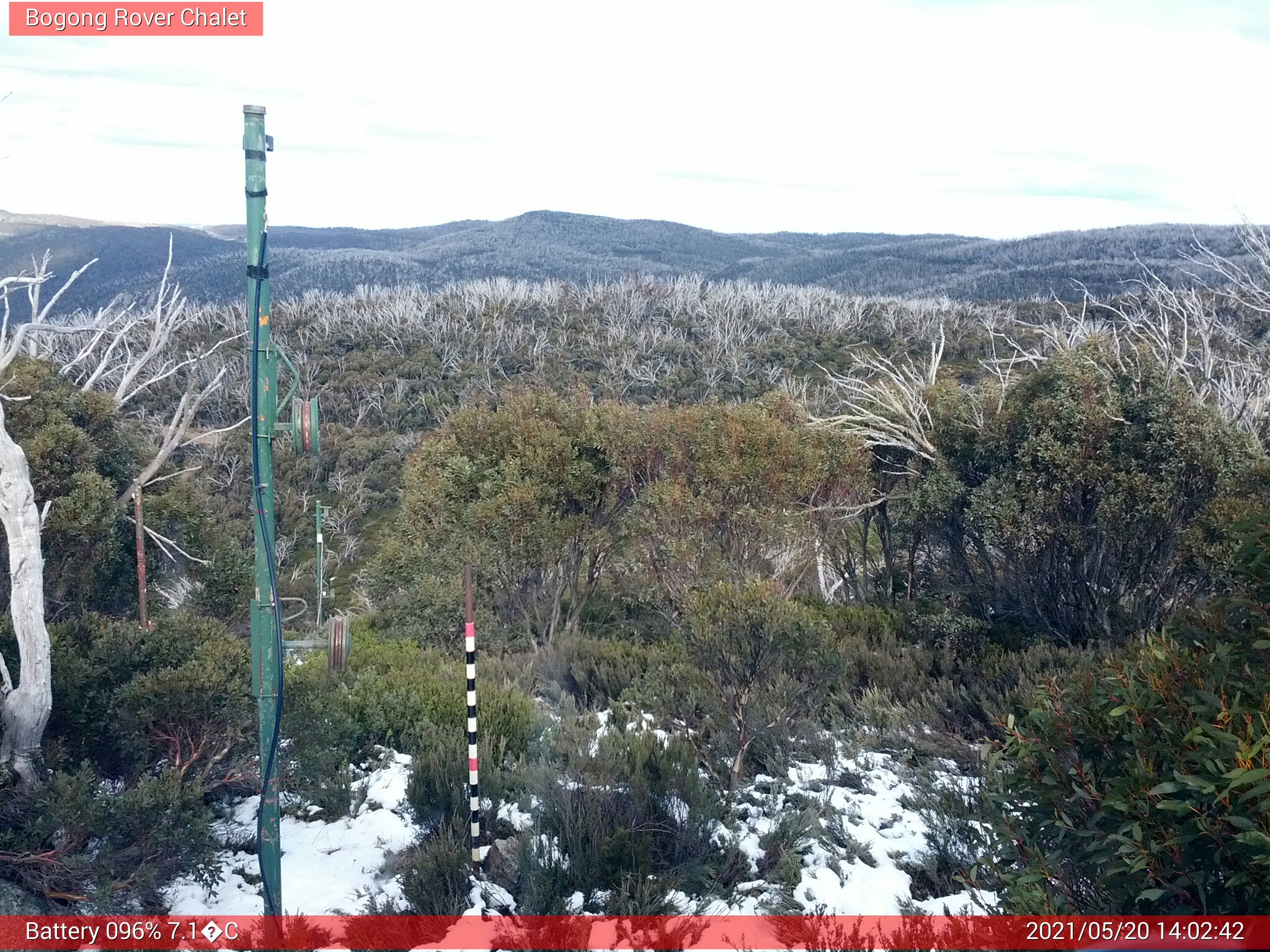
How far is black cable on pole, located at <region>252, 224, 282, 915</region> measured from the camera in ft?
13.6

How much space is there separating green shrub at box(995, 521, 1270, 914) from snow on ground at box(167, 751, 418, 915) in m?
3.37

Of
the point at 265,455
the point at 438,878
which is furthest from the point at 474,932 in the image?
the point at 265,455

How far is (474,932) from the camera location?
447cm

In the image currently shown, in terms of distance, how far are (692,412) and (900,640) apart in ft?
13.5

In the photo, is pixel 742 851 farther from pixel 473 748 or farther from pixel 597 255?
A: pixel 597 255

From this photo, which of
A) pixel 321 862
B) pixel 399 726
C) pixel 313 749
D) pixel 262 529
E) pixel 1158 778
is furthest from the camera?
pixel 399 726

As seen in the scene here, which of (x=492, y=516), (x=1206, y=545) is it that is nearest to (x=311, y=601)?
(x=492, y=516)

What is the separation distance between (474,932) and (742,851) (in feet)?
5.30

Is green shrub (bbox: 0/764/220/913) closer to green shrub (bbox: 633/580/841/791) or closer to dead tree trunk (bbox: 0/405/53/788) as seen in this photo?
dead tree trunk (bbox: 0/405/53/788)

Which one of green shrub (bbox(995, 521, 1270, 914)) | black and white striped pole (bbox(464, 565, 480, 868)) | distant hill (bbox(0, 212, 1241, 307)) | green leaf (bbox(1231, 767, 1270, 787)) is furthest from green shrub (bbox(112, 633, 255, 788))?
distant hill (bbox(0, 212, 1241, 307))

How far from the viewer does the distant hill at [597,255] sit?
7656 cm

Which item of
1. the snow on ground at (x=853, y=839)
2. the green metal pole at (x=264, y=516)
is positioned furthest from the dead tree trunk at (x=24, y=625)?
the snow on ground at (x=853, y=839)

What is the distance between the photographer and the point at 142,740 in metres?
5.17

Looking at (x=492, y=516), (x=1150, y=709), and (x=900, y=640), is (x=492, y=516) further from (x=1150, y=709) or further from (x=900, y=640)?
(x=1150, y=709)
